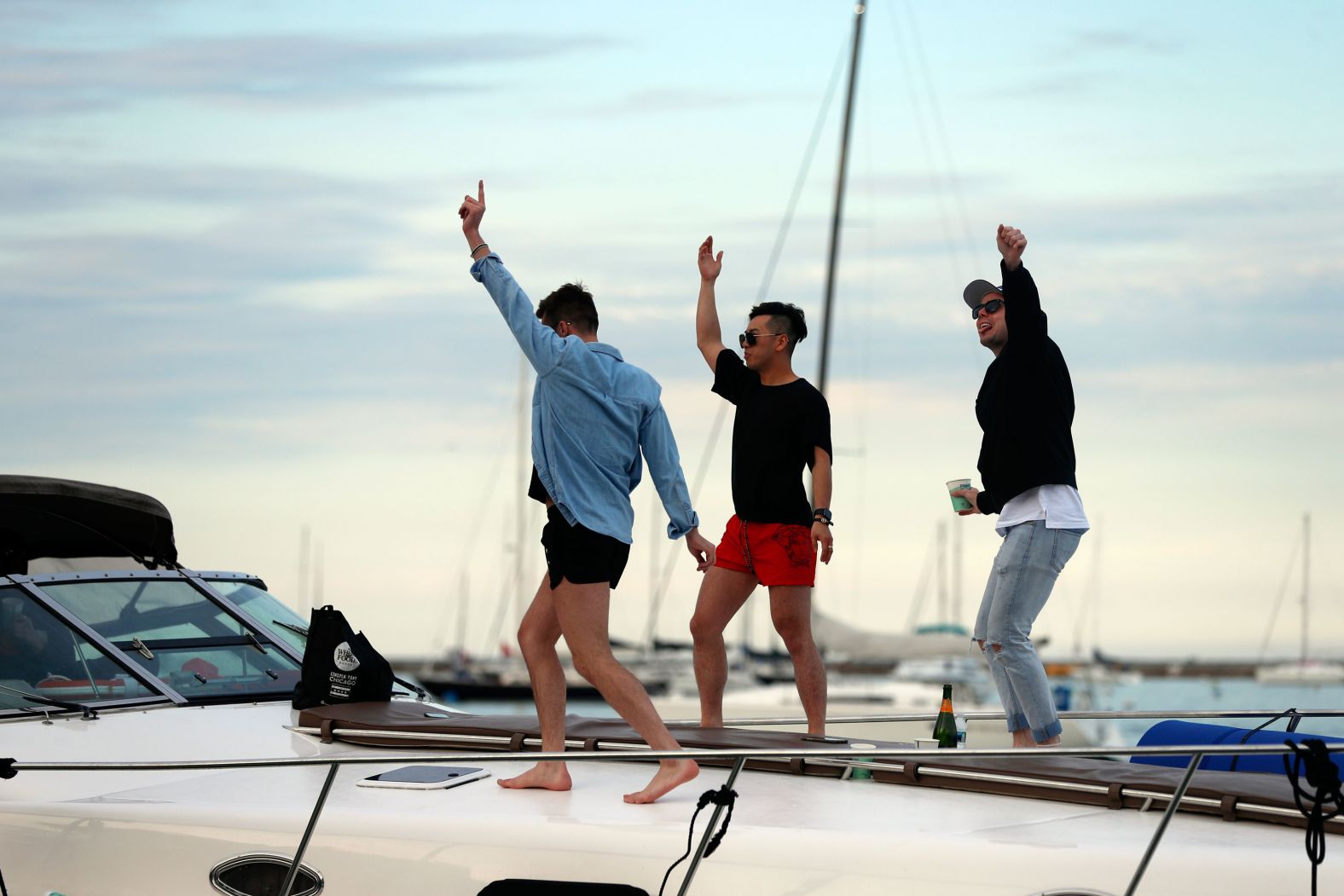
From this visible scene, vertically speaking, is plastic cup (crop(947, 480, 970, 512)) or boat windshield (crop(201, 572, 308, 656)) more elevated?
plastic cup (crop(947, 480, 970, 512))

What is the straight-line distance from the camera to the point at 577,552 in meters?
4.64

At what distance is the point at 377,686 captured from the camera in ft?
19.5

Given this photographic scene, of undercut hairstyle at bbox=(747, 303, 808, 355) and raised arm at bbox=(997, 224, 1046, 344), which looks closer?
raised arm at bbox=(997, 224, 1046, 344)

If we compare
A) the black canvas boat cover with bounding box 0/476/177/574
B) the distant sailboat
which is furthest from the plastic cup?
the distant sailboat

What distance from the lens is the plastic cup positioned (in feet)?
18.9

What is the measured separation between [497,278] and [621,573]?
98cm

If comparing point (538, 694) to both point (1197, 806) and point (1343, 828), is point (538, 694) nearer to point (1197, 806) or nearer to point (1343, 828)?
point (1197, 806)

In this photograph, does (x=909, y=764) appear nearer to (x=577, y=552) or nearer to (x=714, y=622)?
(x=577, y=552)

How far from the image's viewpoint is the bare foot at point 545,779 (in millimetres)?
4504

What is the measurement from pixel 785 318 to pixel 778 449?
520mm

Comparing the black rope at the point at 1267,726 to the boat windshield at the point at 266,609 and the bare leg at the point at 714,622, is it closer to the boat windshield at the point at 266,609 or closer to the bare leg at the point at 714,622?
the bare leg at the point at 714,622

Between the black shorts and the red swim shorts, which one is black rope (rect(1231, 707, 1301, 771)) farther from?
the black shorts

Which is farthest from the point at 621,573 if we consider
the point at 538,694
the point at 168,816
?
the point at 168,816

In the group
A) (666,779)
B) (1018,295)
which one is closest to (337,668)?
(666,779)
